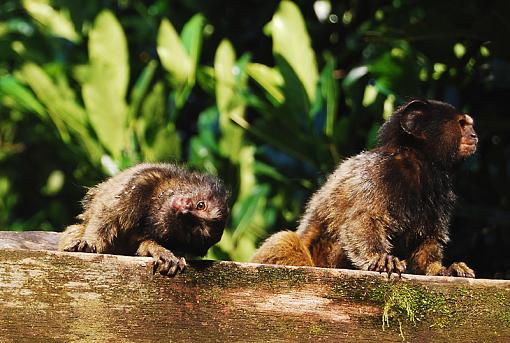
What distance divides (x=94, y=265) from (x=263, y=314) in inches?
27.9

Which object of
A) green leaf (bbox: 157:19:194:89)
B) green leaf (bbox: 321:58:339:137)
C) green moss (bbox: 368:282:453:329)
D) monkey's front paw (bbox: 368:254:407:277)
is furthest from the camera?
green leaf (bbox: 157:19:194:89)

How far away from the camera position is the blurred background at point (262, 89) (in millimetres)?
6848

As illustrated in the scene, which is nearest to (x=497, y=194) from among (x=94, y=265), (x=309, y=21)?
(x=309, y=21)

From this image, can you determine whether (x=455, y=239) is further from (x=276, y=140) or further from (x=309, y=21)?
(x=309, y=21)

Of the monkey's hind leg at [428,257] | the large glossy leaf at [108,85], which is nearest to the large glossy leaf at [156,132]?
the large glossy leaf at [108,85]

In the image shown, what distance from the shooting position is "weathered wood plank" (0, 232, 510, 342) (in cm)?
347

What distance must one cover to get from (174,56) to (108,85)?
2.11 ft

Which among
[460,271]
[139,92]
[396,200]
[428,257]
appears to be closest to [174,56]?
[139,92]

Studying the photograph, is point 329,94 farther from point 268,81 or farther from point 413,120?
point 413,120

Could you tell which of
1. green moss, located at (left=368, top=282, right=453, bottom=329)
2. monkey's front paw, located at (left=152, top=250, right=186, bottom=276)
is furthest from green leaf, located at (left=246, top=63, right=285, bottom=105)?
monkey's front paw, located at (left=152, top=250, right=186, bottom=276)

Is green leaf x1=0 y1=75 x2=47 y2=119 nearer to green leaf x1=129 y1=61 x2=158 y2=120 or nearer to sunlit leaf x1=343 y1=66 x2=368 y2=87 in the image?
green leaf x1=129 y1=61 x2=158 y2=120

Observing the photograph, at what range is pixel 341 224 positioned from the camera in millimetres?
5328

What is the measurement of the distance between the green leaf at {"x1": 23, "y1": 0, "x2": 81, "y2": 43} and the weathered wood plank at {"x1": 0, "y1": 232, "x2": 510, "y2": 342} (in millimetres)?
6627

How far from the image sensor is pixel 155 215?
195 inches
